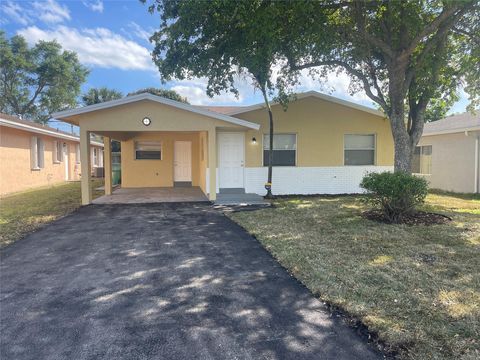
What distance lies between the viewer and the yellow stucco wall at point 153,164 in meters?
15.6

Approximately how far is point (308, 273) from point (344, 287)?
0.61 meters

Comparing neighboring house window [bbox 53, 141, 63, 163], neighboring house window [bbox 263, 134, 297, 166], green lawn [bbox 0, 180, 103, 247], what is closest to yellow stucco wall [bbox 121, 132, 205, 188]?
green lawn [bbox 0, 180, 103, 247]

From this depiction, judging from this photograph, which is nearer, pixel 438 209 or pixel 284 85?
pixel 438 209

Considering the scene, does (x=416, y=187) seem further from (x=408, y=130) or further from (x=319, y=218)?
(x=408, y=130)

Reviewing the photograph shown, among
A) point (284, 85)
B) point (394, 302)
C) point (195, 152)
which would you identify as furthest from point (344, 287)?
point (195, 152)

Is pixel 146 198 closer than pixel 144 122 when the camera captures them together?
No

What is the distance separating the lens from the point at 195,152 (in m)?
16.1

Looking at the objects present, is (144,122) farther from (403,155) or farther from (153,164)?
(403,155)

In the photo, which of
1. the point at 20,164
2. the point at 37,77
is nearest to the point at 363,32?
the point at 20,164

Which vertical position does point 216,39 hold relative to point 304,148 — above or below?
above

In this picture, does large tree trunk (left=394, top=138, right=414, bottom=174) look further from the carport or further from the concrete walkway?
the concrete walkway

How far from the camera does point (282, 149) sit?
12.9 meters

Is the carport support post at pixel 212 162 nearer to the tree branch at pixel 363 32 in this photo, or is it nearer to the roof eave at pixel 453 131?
the tree branch at pixel 363 32

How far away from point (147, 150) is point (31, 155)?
5.43m
